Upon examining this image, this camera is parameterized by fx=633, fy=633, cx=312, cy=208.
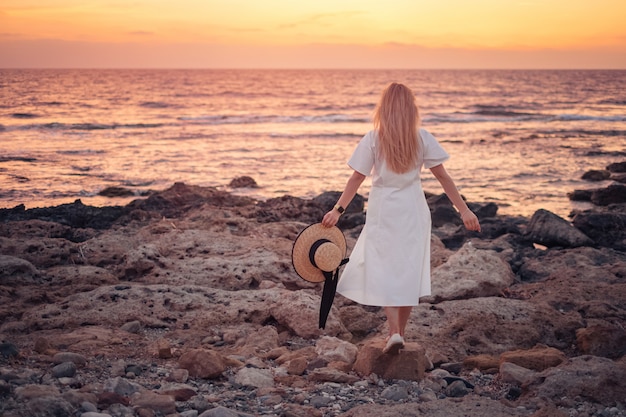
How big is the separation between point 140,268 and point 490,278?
3.80 meters

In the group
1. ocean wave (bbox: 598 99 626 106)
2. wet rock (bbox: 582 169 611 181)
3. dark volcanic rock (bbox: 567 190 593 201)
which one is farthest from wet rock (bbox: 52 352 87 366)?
ocean wave (bbox: 598 99 626 106)

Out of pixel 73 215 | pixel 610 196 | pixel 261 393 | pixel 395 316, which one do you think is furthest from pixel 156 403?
pixel 610 196

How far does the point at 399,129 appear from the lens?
4512mm

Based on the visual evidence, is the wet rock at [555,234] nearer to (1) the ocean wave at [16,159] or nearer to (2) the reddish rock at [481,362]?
(2) the reddish rock at [481,362]

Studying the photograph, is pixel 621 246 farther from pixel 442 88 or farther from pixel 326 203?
pixel 442 88

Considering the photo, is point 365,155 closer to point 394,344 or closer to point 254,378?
point 394,344

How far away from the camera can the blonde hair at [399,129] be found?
4.52 meters

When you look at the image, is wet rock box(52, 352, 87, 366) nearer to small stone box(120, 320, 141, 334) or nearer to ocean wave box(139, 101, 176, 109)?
small stone box(120, 320, 141, 334)

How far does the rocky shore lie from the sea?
23.3 ft

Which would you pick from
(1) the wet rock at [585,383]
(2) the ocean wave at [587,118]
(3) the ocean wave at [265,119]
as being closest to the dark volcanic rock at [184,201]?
(1) the wet rock at [585,383]

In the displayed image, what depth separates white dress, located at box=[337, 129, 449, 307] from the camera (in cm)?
462

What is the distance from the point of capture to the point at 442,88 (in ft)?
228

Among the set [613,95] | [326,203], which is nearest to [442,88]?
[613,95]

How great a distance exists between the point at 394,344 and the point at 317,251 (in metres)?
0.87
